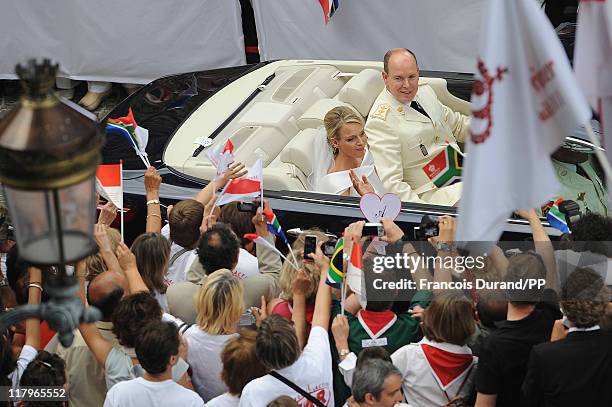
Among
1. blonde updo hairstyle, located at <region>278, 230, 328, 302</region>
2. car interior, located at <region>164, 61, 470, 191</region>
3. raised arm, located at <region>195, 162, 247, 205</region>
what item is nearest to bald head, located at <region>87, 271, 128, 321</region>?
blonde updo hairstyle, located at <region>278, 230, 328, 302</region>

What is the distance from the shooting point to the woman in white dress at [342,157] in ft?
18.1

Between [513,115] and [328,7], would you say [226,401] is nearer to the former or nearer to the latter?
[513,115]

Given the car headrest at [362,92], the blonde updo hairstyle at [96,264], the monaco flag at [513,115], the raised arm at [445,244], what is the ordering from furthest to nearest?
the car headrest at [362,92] → the blonde updo hairstyle at [96,264] → the raised arm at [445,244] → the monaco flag at [513,115]

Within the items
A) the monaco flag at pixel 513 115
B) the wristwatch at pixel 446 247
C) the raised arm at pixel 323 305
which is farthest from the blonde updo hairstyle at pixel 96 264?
the monaco flag at pixel 513 115

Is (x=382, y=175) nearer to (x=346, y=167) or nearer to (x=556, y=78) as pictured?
(x=346, y=167)

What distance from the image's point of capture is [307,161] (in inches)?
219

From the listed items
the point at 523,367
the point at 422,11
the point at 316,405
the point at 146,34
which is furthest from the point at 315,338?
the point at 146,34

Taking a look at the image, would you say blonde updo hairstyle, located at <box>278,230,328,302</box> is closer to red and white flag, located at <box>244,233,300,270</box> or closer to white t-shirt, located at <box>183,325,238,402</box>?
red and white flag, located at <box>244,233,300,270</box>

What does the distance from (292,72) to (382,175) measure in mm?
1119

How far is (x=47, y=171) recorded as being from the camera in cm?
217

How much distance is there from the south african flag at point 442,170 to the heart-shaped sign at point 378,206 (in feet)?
4.20

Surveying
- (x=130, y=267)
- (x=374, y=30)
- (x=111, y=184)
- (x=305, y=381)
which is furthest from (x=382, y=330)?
(x=374, y=30)

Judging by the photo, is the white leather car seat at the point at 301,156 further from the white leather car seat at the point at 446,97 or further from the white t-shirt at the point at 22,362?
the white t-shirt at the point at 22,362

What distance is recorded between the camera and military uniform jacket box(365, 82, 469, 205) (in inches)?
224
